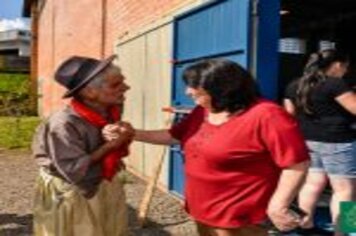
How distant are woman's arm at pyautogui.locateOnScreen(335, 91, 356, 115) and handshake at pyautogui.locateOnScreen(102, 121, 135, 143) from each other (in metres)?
2.31

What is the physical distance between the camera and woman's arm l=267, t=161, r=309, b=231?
3.53m

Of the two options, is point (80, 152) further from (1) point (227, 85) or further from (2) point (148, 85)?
(2) point (148, 85)

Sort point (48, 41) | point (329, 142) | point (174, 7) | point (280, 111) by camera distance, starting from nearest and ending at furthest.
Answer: point (280, 111) → point (329, 142) → point (174, 7) → point (48, 41)

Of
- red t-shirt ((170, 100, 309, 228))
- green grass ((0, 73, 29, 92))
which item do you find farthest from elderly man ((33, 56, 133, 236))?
green grass ((0, 73, 29, 92))

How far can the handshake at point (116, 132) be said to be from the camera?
3.73 metres

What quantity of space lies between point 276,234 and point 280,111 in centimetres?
283

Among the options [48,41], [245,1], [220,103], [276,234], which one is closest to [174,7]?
[245,1]

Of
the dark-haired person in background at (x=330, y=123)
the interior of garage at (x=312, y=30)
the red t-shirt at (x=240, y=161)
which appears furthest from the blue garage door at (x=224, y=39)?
the red t-shirt at (x=240, y=161)

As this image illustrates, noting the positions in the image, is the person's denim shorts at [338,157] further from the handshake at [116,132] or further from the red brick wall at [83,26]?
the red brick wall at [83,26]

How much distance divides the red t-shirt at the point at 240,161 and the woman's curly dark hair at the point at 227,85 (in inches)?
2.2

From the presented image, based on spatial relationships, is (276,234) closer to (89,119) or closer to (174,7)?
(89,119)

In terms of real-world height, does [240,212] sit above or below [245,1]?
below

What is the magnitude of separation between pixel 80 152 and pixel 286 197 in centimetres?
94

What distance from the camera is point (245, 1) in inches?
251
